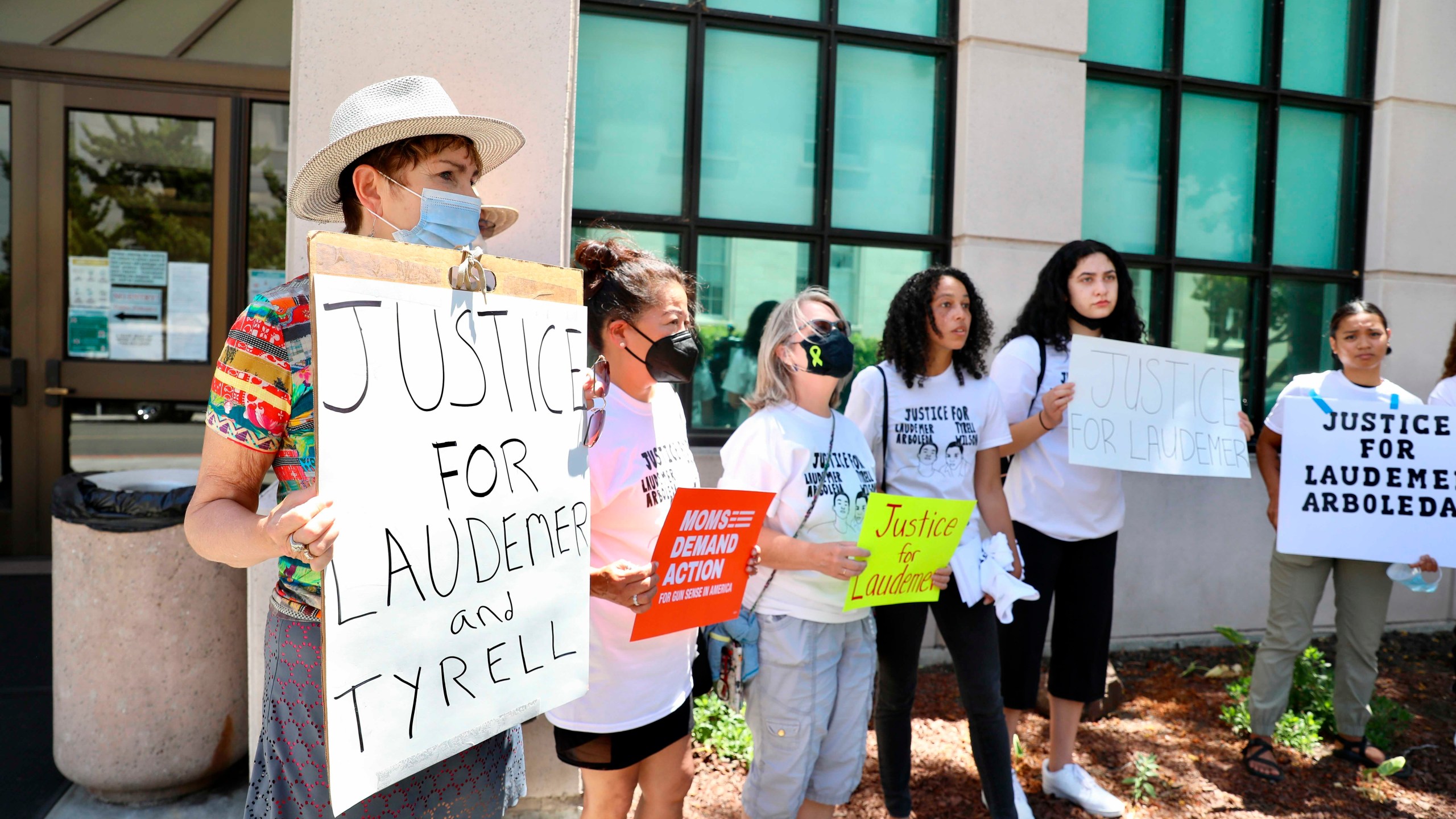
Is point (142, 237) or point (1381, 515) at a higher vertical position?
point (142, 237)

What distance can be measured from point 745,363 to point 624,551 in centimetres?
287

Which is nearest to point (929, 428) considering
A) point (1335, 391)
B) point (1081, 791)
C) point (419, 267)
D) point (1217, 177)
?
point (1081, 791)

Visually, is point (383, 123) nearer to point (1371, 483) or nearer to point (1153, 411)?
point (1153, 411)

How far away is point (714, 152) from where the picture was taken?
5.07 metres

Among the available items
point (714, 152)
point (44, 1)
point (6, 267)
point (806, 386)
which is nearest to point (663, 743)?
point (806, 386)

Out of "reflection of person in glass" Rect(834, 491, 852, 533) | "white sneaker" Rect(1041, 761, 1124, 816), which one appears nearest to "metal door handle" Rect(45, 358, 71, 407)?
"reflection of person in glass" Rect(834, 491, 852, 533)

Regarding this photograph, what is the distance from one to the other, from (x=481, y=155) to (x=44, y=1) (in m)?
5.85

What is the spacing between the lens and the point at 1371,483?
395 cm

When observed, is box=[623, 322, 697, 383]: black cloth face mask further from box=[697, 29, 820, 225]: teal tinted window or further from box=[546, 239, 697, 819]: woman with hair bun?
box=[697, 29, 820, 225]: teal tinted window

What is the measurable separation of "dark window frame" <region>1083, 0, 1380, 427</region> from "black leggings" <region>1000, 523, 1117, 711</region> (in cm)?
272

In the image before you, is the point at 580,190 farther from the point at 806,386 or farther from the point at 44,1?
the point at 44,1

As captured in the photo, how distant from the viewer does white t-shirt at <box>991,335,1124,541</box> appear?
3.65 metres

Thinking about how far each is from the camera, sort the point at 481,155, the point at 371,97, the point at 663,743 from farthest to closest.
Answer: the point at 663,743, the point at 481,155, the point at 371,97

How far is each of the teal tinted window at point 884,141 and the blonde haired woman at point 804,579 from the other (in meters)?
2.59
